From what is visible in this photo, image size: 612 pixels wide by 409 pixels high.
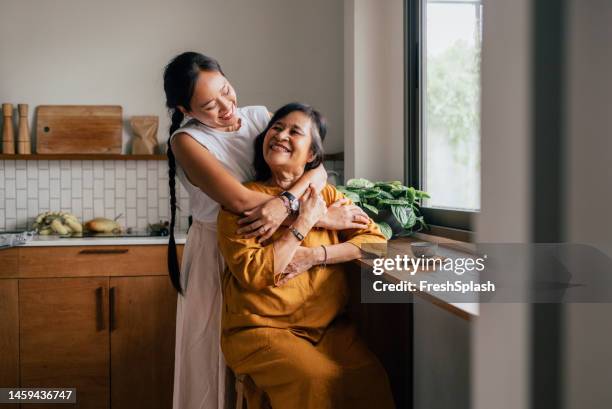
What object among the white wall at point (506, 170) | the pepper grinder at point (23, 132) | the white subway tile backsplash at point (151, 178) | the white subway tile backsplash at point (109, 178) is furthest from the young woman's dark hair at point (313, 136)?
the pepper grinder at point (23, 132)

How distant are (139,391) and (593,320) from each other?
2683 mm

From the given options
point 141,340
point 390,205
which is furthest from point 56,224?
point 390,205

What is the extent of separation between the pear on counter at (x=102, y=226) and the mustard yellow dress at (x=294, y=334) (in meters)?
1.71

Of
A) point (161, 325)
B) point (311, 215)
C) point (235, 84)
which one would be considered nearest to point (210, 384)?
point (311, 215)

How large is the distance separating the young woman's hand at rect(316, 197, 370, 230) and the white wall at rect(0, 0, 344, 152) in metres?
1.74

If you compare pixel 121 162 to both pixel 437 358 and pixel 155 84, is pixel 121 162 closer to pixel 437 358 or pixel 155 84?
pixel 155 84

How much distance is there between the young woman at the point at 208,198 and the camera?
167 cm

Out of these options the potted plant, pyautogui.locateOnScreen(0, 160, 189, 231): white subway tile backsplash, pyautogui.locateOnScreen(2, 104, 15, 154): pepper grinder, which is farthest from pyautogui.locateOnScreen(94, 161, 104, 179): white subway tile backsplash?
the potted plant

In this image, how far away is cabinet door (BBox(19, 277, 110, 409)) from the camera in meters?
2.85

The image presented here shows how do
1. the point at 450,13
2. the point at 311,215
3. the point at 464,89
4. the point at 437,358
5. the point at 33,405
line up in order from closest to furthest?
the point at 311,215
the point at 437,358
the point at 464,89
the point at 450,13
the point at 33,405

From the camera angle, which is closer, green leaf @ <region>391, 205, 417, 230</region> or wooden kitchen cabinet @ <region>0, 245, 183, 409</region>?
green leaf @ <region>391, 205, 417, 230</region>

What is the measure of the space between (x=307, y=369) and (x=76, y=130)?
8.03 ft

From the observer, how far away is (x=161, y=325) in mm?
2918

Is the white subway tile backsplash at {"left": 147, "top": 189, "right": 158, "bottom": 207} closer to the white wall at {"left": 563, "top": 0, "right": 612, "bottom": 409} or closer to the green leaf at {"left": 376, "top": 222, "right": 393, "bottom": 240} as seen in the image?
the green leaf at {"left": 376, "top": 222, "right": 393, "bottom": 240}
